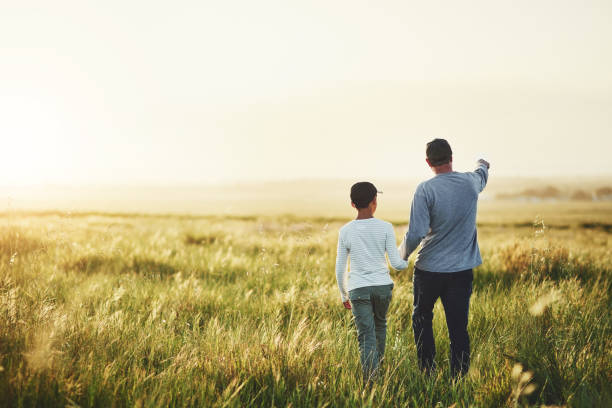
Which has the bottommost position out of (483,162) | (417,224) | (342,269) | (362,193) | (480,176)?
(342,269)

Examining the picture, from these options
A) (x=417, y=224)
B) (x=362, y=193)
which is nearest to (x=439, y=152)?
(x=417, y=224)

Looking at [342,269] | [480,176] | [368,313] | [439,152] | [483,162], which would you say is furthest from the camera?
[483,162]

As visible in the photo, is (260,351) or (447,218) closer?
(260,351)

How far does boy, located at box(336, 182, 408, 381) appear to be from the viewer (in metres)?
3.74

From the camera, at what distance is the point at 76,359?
10.2ft

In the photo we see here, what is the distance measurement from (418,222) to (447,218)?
1.02 ft

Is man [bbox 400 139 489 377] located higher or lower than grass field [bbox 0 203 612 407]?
higher

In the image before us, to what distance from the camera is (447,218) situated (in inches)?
155

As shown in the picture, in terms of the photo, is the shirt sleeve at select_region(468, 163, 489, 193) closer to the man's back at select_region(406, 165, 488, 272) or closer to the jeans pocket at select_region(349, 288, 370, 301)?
the man's back at select_region(406, 165, 488, 272)

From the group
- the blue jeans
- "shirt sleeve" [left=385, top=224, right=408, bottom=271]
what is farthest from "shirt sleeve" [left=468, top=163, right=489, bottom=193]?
"shirt sleeve" [left=385, top=224, right=408, bottom=271]

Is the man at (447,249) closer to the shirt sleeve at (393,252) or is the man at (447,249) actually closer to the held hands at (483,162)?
the shirt sleeve at (393,252)

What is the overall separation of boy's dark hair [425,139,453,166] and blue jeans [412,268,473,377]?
1.05 m

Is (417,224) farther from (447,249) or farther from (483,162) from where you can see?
(483,162)

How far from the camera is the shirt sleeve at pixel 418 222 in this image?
381 centimetres
